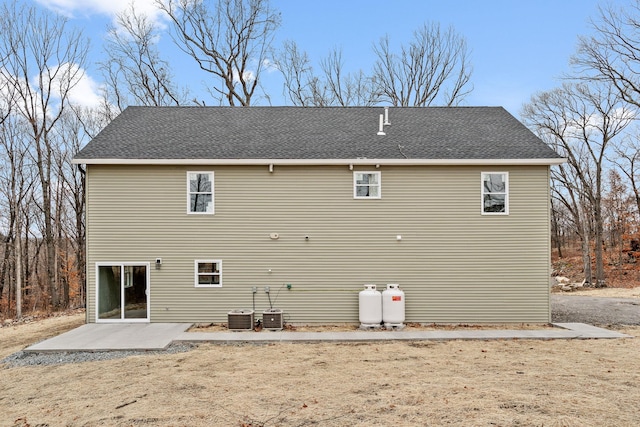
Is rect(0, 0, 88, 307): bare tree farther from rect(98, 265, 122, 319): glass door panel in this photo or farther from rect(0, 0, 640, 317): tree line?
rect(98, 265, 122, 319): glass door panel

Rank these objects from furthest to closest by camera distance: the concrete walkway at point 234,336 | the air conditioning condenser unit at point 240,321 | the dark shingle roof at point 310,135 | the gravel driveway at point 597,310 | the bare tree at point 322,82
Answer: the bare tree at point 322,82 → the gravel driveway at point 597,310 → the dark shingle roof at point 310,135 → the air conditioning condenser unit at point 240,321 → the concrete walkway at point 234,336

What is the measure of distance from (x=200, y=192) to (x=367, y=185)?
445 centimetres

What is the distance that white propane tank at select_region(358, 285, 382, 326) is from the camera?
1120 centimetres

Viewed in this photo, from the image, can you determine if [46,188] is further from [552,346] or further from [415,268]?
[552,346]

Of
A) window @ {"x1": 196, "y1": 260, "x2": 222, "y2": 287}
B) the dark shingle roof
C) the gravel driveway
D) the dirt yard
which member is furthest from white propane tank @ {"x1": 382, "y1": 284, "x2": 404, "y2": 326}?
the gravel driveway

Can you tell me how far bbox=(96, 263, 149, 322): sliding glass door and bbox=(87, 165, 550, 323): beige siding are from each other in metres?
0.23

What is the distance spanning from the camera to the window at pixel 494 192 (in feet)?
39.2

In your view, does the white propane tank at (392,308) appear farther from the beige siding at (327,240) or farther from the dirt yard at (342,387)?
the dirt yard at (342,387)

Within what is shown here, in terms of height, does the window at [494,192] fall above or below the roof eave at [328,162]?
below

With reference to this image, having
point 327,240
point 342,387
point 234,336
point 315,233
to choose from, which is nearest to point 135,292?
point 234,336

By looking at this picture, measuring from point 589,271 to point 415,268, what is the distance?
1732 cm

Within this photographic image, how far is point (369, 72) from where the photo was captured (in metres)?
27.8

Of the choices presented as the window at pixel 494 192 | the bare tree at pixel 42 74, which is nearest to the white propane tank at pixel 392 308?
the window at pixel 494 192

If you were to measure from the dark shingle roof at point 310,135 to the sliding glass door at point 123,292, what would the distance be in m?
2.94
